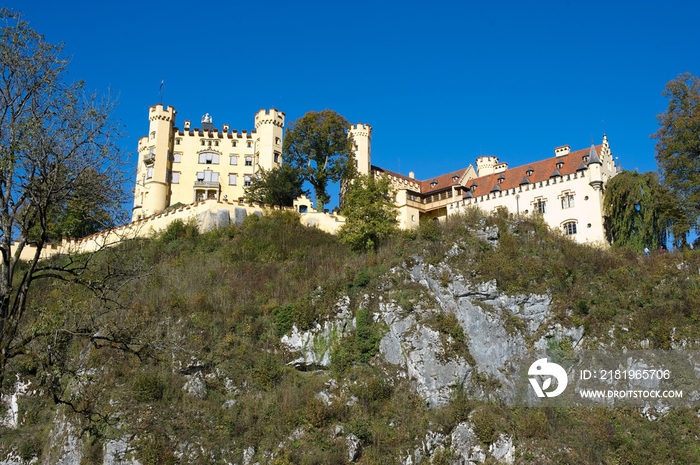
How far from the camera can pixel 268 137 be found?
60.3 m

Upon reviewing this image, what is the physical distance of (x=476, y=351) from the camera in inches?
1304

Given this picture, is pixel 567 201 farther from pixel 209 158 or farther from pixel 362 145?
pixel 209 158

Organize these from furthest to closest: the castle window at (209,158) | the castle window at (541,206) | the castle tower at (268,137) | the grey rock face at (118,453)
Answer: the castle window at (209,158) < the castle tower at (268,137) < the castle window at (541,206) < the grey rock face at (118,453)

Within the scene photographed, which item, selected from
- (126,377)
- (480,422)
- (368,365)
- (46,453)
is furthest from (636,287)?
(46,453)

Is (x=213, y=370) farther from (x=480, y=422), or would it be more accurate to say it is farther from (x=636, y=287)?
(x=636, y=287)

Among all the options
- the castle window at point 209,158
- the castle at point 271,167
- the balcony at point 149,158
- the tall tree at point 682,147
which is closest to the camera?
the tall tree at point 682,147

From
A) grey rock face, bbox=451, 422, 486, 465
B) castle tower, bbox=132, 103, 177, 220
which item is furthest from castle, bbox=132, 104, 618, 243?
grey rock face, bbox=451, 422, 486, 465

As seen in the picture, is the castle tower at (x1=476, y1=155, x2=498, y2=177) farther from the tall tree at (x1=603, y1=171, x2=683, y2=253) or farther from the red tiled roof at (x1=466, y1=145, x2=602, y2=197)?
the tall tree at (x1=603, y1=171, x2=683, y2=253)

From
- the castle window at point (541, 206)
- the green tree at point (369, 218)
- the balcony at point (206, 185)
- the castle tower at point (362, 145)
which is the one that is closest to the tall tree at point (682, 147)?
the castle window at point (541, 206)

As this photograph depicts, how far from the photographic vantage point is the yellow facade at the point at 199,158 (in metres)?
58.7

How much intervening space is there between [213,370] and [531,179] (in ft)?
97.6

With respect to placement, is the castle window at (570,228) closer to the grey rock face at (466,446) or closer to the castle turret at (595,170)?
the castle turret at (595,170)

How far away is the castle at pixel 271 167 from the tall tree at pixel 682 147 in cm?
617

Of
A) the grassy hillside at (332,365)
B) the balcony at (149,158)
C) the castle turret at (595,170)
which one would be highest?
the balcony at (149,158)
